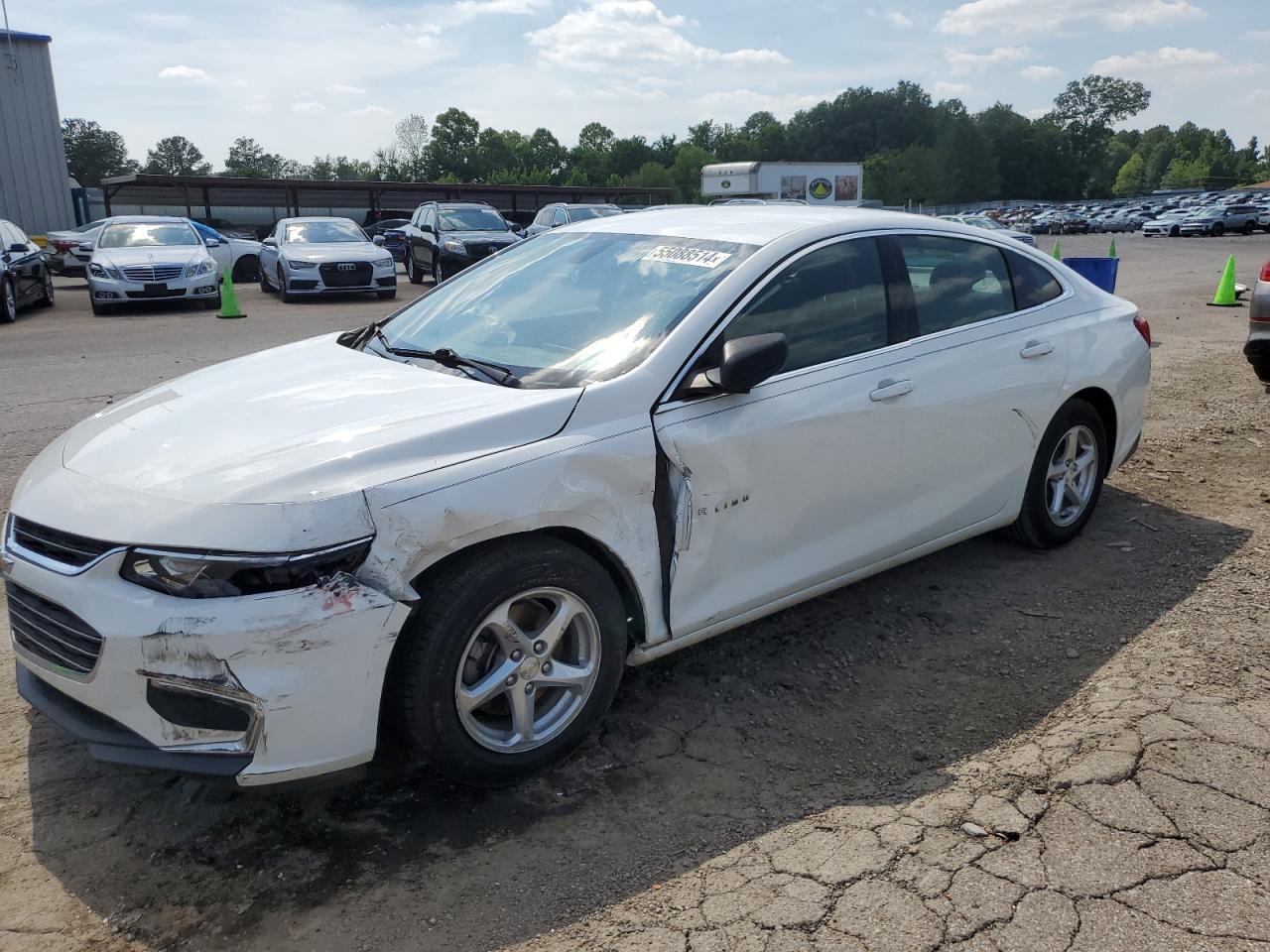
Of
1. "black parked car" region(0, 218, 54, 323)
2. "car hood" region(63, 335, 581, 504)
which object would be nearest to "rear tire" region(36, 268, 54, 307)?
"black parked car" region(0, 218, 54, 323)

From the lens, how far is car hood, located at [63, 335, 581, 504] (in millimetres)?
2652

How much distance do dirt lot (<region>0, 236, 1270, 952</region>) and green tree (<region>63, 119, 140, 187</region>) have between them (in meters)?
98.0

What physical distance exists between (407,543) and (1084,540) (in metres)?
3.78

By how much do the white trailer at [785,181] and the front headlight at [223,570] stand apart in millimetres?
32679

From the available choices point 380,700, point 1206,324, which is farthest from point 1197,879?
point 1206,324

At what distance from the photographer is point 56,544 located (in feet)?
8.89

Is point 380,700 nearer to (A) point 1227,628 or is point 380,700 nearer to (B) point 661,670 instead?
(B) point 661,670

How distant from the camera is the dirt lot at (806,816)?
2438 mm

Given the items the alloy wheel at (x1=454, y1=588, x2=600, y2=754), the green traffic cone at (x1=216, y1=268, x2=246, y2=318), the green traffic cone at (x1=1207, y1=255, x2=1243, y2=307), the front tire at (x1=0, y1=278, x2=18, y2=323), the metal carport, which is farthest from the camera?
the metal carport

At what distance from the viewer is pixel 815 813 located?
2.90 metres

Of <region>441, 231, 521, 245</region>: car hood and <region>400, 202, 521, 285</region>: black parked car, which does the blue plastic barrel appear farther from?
<region>441, 231, 521, 245</region>: car hood

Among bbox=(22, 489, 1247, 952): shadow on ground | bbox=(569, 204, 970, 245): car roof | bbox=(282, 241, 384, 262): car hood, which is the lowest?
bbox=(22, 489, 1247, 952): shadow on ground

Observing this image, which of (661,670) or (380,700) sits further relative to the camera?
(661,670)

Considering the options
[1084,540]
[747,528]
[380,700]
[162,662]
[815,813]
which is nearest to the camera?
[162,662]
